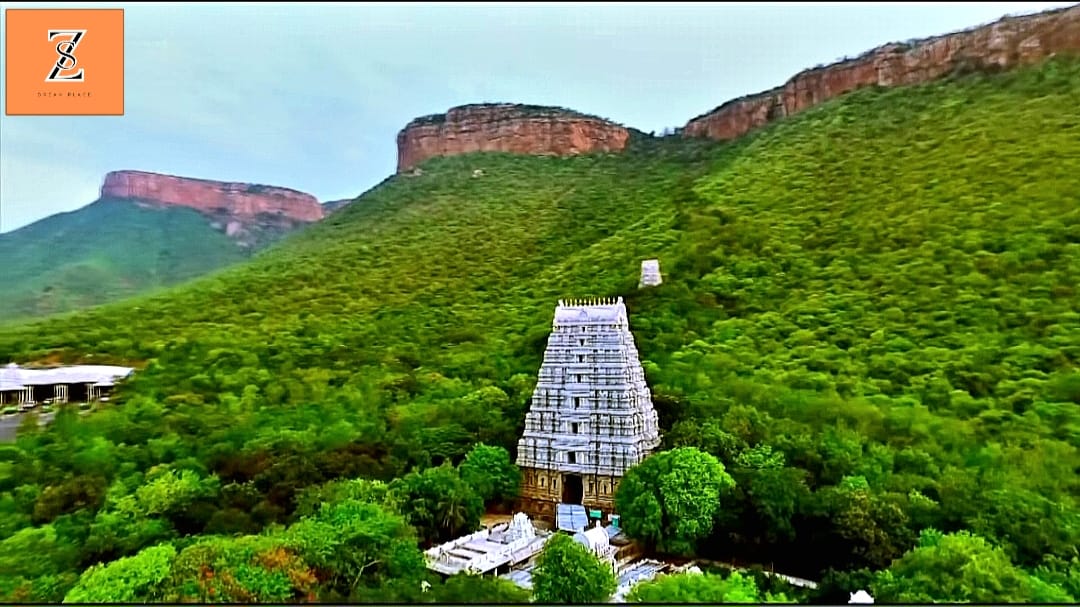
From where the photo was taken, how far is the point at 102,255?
59000 millimetres

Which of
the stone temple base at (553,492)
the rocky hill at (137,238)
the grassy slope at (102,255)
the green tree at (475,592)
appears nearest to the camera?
the green tree at (475,592)

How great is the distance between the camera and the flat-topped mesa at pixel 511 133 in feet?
225

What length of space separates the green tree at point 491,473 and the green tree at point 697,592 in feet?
24.1

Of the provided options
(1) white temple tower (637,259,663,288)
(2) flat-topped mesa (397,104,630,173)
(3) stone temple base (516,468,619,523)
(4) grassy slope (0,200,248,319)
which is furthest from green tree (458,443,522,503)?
(2) flat-topped mesa (397,104,630,173)

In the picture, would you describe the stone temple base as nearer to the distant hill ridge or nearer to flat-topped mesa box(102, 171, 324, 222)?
the distant hill ridge

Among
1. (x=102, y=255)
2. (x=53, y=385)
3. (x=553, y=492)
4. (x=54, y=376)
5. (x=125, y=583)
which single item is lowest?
(x=553, y=492)

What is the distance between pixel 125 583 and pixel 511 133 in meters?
59.2

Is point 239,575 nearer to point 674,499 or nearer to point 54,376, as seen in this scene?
point 674,499

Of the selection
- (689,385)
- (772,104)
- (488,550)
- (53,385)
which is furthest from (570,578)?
(772,104)

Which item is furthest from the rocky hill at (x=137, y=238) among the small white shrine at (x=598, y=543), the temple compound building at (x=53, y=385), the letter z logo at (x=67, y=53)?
the small white shrine at (x=598, y=543)

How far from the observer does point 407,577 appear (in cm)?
1443

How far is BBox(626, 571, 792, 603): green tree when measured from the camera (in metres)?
12.2

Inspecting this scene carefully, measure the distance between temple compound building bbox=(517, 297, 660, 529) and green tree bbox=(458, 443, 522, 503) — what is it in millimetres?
459

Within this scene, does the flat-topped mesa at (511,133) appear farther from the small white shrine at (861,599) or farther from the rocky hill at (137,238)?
the small white shrine at (861,599)
